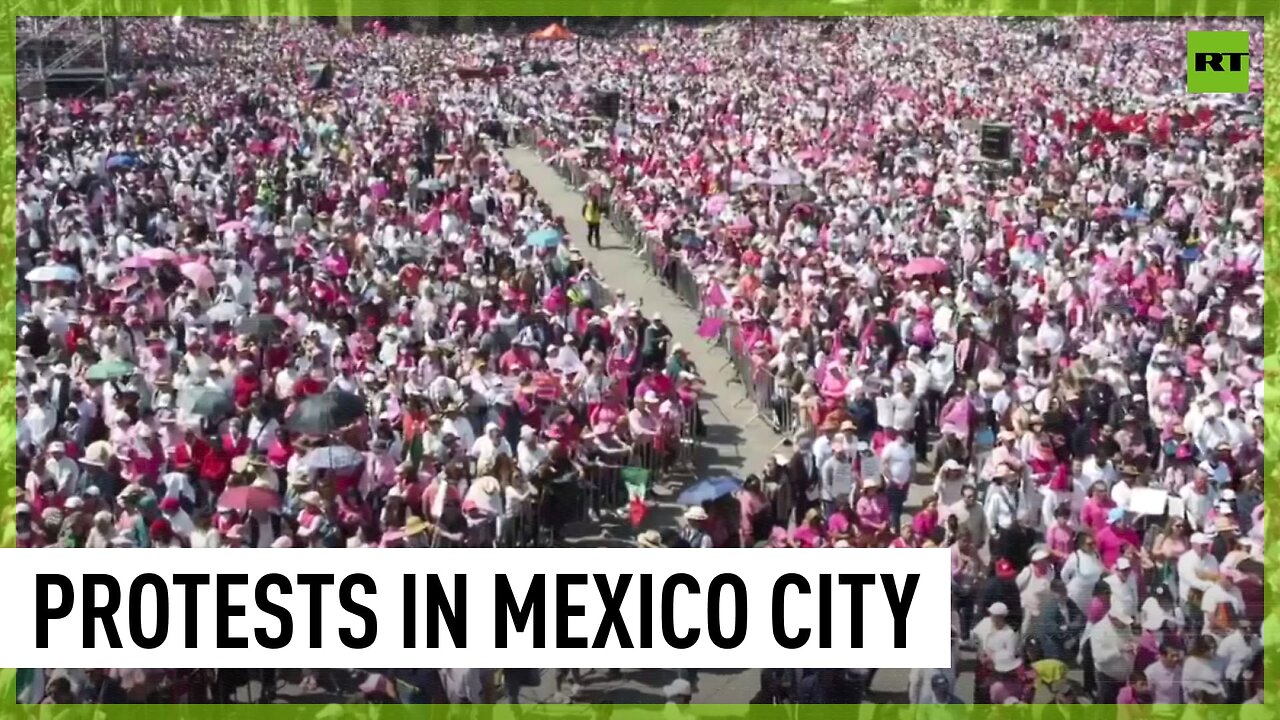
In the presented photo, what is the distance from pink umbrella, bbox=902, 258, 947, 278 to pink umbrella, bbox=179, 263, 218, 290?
5.99 metres

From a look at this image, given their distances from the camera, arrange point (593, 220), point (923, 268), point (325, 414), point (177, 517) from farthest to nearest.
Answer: point (593, 220), point (923, 268), point (325, 414), point (177, 517)

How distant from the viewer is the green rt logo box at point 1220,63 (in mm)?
12250

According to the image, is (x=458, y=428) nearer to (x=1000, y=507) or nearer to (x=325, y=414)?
(x=325, y=414)

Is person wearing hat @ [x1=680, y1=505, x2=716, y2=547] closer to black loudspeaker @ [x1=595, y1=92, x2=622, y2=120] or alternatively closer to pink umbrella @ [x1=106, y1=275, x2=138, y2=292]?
pink umbrella @ [x1=106, y1=275, x2=138, y2=292]

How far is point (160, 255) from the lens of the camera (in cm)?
1455

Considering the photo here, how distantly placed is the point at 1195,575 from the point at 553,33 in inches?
666

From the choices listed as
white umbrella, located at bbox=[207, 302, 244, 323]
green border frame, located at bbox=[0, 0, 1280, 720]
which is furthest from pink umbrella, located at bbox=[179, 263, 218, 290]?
green border frame, located at bbox=[0, 0, 1280, 720]

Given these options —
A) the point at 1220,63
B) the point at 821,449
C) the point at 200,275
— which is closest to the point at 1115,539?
the point at 821,449

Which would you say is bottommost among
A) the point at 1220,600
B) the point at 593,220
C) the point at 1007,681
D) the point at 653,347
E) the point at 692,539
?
the point at 1007,681

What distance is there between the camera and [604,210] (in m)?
18.7

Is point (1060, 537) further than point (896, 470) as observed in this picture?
No

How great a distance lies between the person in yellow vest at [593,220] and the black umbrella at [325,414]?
7713mm

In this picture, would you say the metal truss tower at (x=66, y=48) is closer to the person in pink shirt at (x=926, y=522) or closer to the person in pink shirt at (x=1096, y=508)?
the person in pink shirt at (x=926, y=522)

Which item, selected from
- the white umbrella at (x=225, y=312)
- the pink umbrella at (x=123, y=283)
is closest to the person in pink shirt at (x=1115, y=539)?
the white umbrella at (x=225, y=312)
